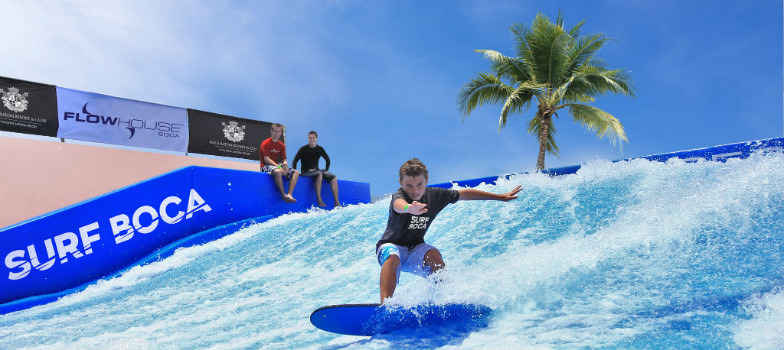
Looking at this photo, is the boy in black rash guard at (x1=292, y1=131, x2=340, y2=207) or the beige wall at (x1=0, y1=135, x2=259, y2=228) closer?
the boy in black rash guard at (x1=292, y1=131, x2=340, y2=207)

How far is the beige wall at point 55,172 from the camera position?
9375mm

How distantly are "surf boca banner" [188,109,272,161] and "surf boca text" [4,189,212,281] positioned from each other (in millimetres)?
5467

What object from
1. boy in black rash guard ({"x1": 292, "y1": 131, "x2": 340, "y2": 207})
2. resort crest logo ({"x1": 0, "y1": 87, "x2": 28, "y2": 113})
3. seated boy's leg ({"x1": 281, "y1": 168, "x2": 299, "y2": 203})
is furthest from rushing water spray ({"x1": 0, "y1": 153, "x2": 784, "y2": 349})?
resort crest logo ({"x1": 0, "y1": 87, "x2": 28, "y2": 113})

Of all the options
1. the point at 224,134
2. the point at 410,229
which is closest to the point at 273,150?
the point at 224,134

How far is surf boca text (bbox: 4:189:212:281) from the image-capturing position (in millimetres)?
5770

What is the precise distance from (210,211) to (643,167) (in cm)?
629

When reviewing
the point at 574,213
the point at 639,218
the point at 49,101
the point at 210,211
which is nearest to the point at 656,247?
the point at 639,218

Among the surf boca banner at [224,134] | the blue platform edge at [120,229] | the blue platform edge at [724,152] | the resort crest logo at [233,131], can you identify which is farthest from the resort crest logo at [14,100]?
the blue platform edge at [724,152]

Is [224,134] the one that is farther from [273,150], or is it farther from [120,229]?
[120,229]

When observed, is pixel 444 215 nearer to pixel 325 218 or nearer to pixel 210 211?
pixel 325 218

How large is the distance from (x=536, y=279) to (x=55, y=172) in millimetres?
10934

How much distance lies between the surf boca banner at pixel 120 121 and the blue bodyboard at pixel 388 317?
34.5 ft

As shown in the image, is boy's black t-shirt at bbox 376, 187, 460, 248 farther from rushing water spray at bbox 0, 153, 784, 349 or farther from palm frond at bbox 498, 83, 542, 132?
palm frond at bbox 498, 83, 542, 132

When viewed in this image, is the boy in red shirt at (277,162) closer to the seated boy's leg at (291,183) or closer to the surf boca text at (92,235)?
the seated boy's leg at (291,183)
